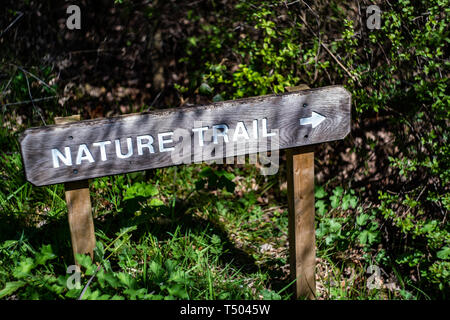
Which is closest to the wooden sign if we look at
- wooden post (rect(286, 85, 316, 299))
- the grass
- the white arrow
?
the white arrow

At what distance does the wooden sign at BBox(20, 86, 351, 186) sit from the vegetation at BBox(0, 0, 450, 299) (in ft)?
1.76

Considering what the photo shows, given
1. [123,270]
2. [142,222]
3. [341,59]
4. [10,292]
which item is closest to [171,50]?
[341,59]

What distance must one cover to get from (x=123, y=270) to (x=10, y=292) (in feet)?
2.14

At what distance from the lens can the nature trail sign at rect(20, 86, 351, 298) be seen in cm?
219

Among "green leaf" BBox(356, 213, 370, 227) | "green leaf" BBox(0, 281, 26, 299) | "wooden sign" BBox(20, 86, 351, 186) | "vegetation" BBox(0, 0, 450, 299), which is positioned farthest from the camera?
"green leaf" BBox(356, 213, 370, 227)

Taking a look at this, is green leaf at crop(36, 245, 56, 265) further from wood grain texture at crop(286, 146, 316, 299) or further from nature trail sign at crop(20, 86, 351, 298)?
wood grain texture at crop(286, 146, 316, 299)

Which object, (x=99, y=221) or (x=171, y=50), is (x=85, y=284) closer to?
(x=99, y=221)

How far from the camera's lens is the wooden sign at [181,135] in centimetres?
218

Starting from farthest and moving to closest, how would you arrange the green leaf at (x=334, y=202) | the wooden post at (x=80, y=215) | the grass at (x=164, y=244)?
the green leaf at (x=334, y=202)
the grass at (x=164, y=244)
the wooden post at (x=80, y=215)

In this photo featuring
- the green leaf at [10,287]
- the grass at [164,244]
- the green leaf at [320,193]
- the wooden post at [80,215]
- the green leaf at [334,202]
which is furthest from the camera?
the green leaf at [320,193]

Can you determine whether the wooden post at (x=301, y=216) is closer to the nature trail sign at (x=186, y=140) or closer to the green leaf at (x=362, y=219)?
the nature trail sign at (x=186, y=140)

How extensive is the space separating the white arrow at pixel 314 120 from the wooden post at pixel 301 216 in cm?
14

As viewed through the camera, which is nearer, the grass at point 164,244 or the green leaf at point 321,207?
the grass at point 164,244

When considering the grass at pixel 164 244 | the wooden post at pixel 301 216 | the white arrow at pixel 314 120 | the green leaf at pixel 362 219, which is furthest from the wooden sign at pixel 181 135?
the green leaf at pixel 362 219
